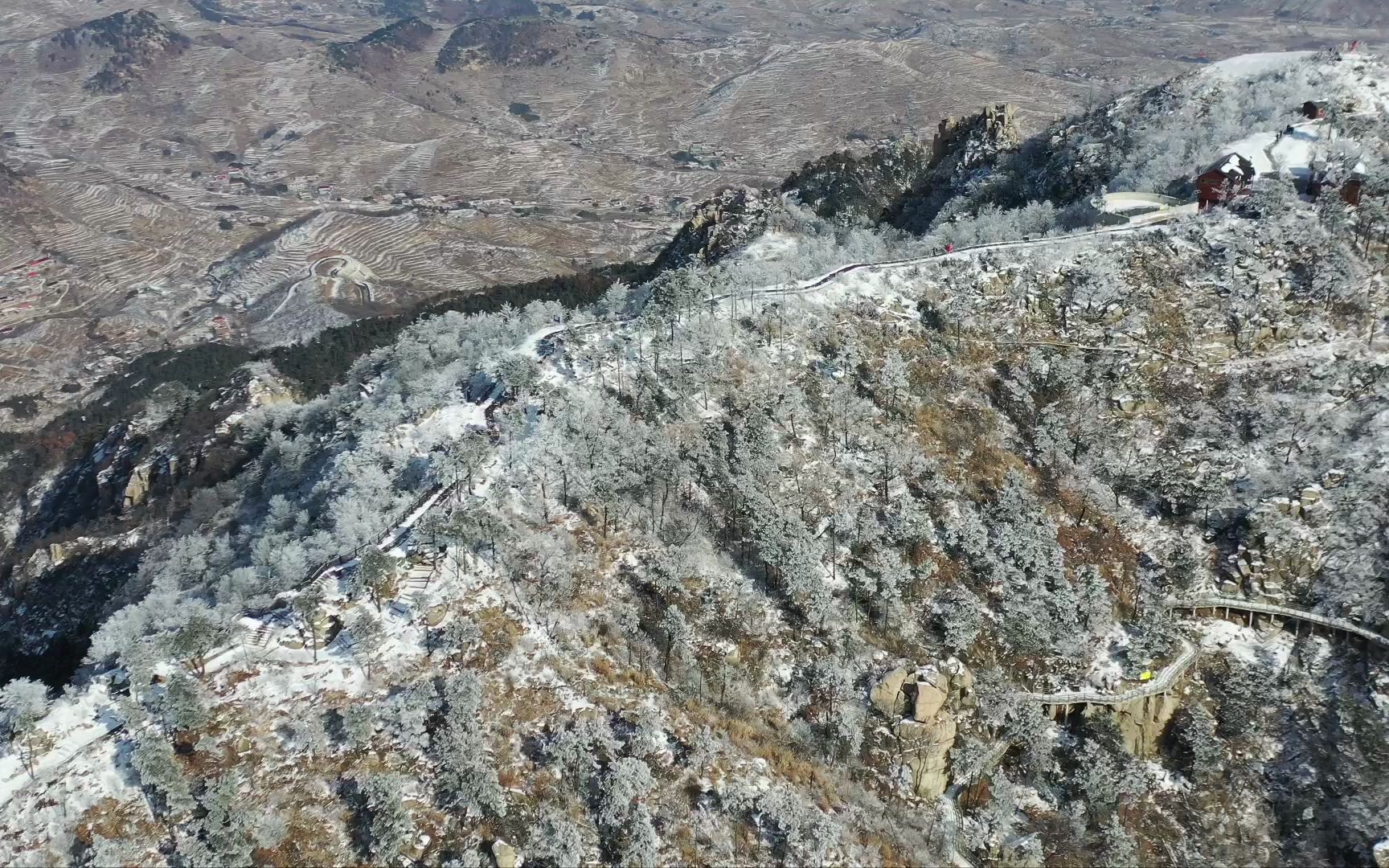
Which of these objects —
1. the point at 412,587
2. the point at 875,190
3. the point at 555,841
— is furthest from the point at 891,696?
the point at 875,190

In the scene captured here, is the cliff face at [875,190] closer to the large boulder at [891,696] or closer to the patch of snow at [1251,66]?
the patch of snow at [1251,66]

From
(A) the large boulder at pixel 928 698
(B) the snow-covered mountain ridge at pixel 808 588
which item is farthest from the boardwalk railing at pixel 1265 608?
(A) the large boulder at pixel 928 698

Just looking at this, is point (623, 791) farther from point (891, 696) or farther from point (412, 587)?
point (412, 587)

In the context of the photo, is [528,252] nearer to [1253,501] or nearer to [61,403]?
[61,403]

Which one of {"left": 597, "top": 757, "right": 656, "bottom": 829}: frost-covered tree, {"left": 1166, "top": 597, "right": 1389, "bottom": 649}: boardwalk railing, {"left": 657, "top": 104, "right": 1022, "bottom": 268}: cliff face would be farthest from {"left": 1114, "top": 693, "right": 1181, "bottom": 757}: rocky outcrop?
{"left": 657, "top": 104, "right": 1022, "bottom": 268}: cliff face

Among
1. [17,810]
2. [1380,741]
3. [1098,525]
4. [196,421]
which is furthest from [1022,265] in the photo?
[196,421]

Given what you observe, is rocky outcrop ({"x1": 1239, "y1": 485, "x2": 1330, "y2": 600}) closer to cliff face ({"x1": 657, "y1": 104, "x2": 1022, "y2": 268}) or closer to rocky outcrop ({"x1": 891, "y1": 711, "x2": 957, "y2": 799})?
rocky outcrop ({"x1": 891, "y1": 711, "x2": 957, "y2": 799})
